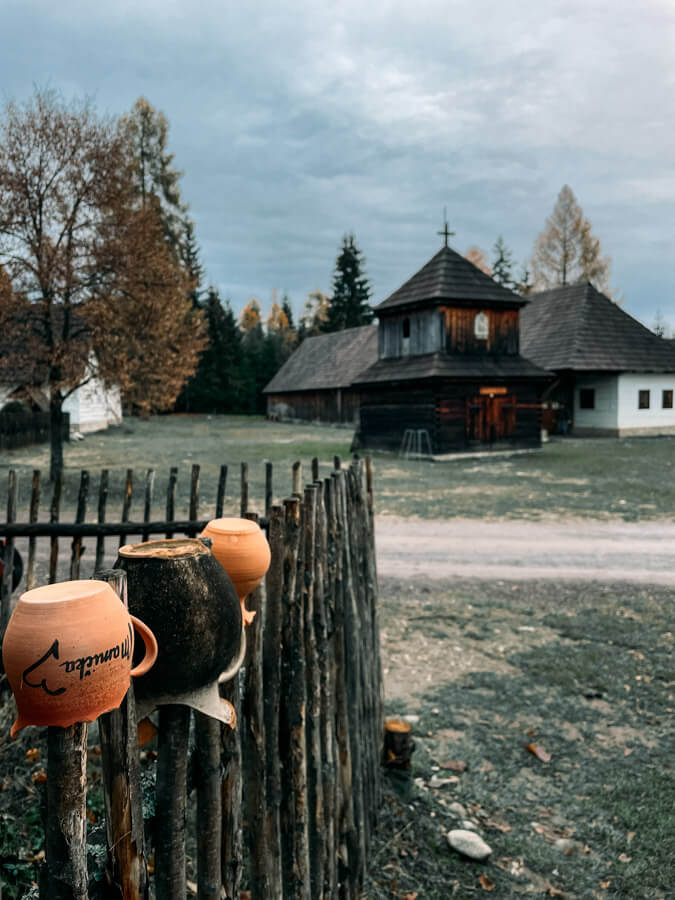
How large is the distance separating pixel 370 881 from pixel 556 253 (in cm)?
4879

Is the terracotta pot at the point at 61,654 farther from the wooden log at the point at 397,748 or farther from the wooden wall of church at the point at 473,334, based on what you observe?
the wooden wall of church at the point at 473,334

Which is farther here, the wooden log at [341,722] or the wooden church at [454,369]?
the wooden church at [454,369]

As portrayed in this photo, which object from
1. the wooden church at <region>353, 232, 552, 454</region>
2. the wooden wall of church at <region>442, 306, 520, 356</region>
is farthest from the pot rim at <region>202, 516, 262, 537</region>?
the wooden wall of church at <region>442, 306, 520, 356</region>

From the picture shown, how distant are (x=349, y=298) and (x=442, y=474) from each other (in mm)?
42872

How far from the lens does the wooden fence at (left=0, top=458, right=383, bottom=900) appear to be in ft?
3.50

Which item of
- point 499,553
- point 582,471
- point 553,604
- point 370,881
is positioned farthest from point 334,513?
point 582,471

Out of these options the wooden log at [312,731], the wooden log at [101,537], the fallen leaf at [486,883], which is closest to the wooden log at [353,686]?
the wooden log at [312,731]

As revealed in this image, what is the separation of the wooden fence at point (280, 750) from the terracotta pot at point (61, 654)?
0.23 feet

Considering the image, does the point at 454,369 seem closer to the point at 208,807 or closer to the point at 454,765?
the point at 454,765

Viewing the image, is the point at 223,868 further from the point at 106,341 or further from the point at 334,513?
the point at 106,341

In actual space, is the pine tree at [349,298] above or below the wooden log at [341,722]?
above

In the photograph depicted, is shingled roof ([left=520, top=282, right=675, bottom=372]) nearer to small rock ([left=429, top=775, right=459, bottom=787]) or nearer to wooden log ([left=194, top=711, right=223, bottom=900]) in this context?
small rock ([left=429, top=775, right=459, bottom=787])

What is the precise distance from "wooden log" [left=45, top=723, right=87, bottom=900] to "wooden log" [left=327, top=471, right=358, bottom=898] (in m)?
1.84

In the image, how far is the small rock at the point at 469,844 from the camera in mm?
3037
